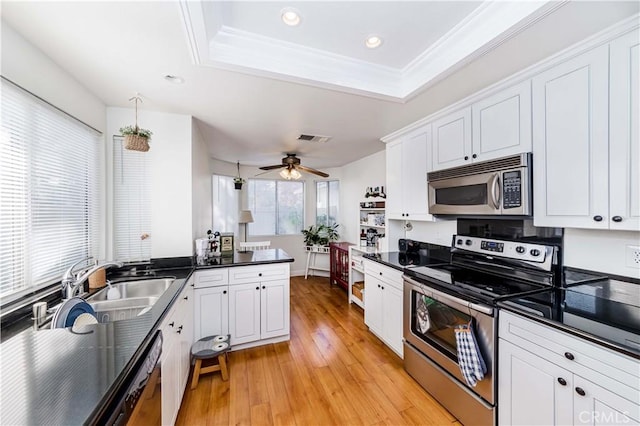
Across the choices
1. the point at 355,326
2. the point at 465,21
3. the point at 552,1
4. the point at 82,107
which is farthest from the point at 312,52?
the point at 355,326

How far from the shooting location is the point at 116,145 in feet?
7.52

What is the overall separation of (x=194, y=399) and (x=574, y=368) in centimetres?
249

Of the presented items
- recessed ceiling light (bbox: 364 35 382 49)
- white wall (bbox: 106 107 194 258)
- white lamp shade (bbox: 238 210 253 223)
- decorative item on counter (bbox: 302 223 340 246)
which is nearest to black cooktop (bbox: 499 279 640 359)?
recessed ceiling light (bbox: 364 35 382 49)

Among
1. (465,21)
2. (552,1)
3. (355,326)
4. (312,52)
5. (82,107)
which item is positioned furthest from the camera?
(355,326)

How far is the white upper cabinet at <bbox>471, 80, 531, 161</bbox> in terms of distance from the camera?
1.73 m

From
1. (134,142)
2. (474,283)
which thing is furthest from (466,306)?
(134,142)

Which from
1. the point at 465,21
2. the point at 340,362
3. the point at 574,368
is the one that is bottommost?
the point at 340,362

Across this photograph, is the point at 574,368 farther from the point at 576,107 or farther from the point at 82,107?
the point at 82,107

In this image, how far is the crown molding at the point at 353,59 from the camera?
4.19 ft

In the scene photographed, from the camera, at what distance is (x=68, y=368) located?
892mm

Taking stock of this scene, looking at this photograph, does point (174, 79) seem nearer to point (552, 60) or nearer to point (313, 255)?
point (552, 60)

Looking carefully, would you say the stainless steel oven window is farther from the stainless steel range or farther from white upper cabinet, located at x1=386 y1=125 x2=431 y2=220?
white upper cabinet, located at x1=386 y1=125 x2=431 y2=220

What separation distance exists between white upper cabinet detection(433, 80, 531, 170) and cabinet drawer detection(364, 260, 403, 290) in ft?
3.78

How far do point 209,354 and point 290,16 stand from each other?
2.60 meters
